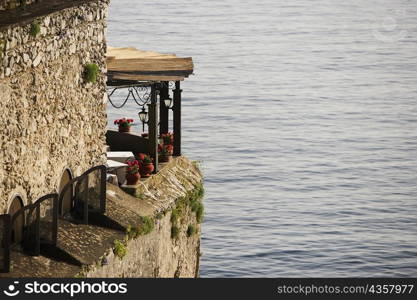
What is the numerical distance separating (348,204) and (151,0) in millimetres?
102160

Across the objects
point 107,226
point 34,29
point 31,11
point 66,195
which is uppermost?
point 31,11

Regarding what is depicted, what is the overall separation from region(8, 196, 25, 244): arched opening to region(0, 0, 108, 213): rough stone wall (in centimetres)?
16

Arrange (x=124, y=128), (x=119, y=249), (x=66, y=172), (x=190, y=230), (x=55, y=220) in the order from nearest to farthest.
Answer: (x=55, y=220) → (x=119, y=249) → (x=66, y=172) → (x=190, y=230) → (x=124, y=128)

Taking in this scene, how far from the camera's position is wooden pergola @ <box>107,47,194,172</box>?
92.9ft

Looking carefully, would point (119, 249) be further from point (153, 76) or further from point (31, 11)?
point (153, 76)

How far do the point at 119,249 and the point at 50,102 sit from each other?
277 cm

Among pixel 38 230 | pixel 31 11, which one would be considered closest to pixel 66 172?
pixel 38 230

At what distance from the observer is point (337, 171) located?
81.6 meters

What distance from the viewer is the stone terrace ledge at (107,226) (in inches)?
799

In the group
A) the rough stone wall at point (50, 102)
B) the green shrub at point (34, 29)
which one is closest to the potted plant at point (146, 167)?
the rough stone wall at point (50, 102)

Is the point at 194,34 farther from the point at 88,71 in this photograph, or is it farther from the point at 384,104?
the point at 88,71

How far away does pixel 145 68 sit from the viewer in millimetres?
29766

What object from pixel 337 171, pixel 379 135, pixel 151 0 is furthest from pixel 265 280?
pixel 151 0

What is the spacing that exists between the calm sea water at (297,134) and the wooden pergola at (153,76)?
26977 mm
